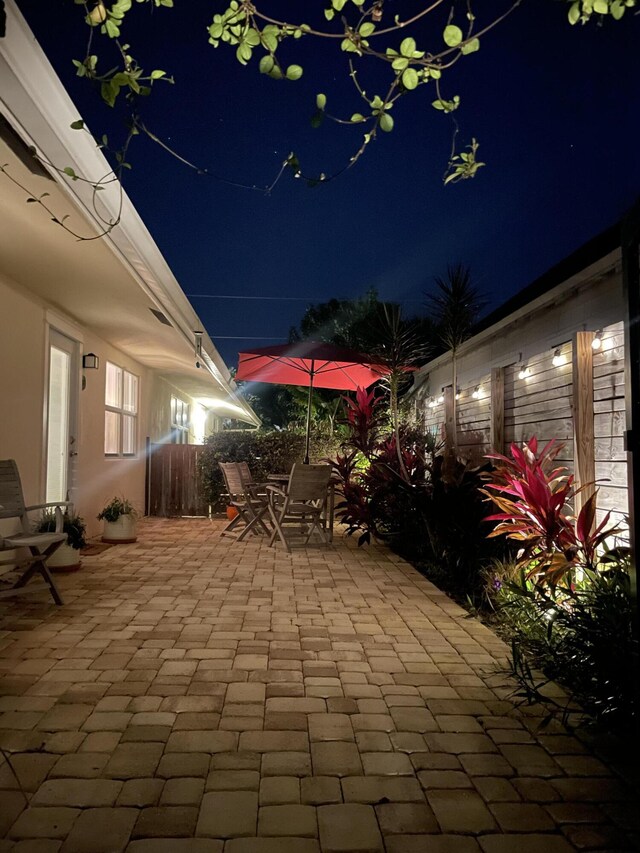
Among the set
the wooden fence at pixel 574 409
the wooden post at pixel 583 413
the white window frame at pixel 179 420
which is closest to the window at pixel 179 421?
the white window frame at pixel 179 420

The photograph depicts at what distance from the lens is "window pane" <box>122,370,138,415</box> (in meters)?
9.01

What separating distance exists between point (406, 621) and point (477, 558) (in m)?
1.60

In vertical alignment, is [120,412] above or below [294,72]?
below

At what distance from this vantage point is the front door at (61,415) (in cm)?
618

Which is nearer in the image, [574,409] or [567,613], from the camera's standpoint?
[567,613]

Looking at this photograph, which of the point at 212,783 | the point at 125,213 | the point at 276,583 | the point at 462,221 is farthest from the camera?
the point at 462,221

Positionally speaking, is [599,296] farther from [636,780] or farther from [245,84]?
[636,780]

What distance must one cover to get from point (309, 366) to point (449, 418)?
223 centimetres

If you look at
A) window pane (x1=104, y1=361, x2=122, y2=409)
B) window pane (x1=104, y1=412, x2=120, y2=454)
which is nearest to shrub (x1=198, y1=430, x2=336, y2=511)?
window pane (x1=104, y1=412, x2=120, y2=454)

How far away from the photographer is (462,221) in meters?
42.4

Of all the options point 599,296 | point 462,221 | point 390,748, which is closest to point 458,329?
point 599,296

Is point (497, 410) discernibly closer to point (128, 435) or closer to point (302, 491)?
point (302, 491)

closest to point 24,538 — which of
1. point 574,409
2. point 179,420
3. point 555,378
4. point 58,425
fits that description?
point 58,425

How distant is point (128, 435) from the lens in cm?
923
